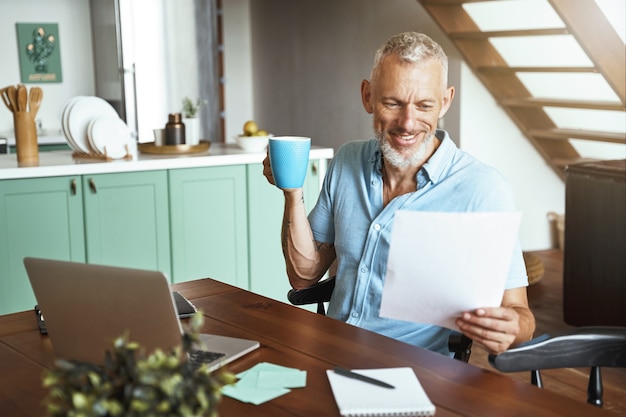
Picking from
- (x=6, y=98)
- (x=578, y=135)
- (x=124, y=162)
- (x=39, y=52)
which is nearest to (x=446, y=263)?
(x=124, y=162)

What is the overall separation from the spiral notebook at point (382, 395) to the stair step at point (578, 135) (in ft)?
12.4

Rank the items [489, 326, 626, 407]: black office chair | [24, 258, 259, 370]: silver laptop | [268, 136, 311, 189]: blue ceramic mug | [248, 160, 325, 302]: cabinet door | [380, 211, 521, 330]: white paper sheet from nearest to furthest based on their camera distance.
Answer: [24, 258, 259, 370]: silver laptop, [380, 211, 521, 330]: white paper sheet, [489, 326, 626, 407]: black office chair, [268, 136, 311, 189]: blue ceramic mug, [248, 160, 325, 302]: cabinet door

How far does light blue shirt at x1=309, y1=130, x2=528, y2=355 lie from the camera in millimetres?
1972

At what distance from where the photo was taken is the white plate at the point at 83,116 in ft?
12.1

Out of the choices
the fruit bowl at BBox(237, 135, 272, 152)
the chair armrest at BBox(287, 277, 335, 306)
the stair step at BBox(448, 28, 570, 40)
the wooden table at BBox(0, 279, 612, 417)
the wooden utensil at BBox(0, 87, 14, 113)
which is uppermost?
the stair step at BBox(448, 28, 570, 40)

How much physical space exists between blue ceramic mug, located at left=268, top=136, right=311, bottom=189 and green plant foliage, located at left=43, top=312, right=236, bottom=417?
938 mm

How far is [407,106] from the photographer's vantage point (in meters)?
1.97

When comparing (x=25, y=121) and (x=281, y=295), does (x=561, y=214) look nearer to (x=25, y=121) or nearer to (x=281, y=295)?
(x=281, y=295)

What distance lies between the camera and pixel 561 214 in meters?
5.93

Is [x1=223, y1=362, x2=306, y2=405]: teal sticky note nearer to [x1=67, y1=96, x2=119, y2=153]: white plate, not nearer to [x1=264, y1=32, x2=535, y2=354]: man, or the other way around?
[x1=264, y1=32, x2=535, y2=354]: man

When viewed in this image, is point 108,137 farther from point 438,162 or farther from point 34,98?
point 438,162

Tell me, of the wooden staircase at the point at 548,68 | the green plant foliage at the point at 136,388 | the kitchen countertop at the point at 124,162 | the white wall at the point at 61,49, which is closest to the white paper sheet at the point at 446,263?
the green plant foliage at the point at 136,388

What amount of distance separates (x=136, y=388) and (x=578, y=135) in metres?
4.78

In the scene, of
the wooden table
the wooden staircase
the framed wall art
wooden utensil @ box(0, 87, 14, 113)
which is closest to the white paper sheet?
the wooden table
